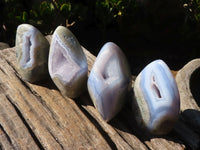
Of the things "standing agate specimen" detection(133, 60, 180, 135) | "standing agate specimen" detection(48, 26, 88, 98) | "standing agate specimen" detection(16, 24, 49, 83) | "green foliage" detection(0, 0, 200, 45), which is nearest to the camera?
"standing agate specimen" detection(133, 60, 180, 135)

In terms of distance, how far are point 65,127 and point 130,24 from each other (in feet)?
5.48

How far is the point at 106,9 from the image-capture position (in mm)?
2373

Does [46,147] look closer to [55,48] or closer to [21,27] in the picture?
[55,48]

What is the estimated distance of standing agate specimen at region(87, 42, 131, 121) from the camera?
1.06 metres

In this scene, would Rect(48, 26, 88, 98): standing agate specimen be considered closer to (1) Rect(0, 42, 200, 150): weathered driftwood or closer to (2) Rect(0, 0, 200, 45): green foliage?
(1) Rect(0, 42, 200, 150): weathered driftwood

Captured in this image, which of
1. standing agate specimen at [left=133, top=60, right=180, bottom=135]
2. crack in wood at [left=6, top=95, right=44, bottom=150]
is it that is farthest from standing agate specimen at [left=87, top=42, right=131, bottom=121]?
crack in wood at [left=6, top=95, right=44, bottom=150]

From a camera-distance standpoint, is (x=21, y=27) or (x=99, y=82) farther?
(x=21, y=27)

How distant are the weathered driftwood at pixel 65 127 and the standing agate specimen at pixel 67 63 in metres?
0.12

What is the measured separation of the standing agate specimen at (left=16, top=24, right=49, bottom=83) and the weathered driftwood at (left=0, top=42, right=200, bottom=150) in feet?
0.35

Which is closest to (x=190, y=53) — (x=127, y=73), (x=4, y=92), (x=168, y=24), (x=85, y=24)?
(x=168, y=24)

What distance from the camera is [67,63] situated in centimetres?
118

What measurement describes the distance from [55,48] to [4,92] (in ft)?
1.19

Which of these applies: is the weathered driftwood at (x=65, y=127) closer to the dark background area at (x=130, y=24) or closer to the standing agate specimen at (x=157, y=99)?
the standing agate specimen at (x=157, y=99)

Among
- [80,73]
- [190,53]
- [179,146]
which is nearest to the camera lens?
[179,146]
